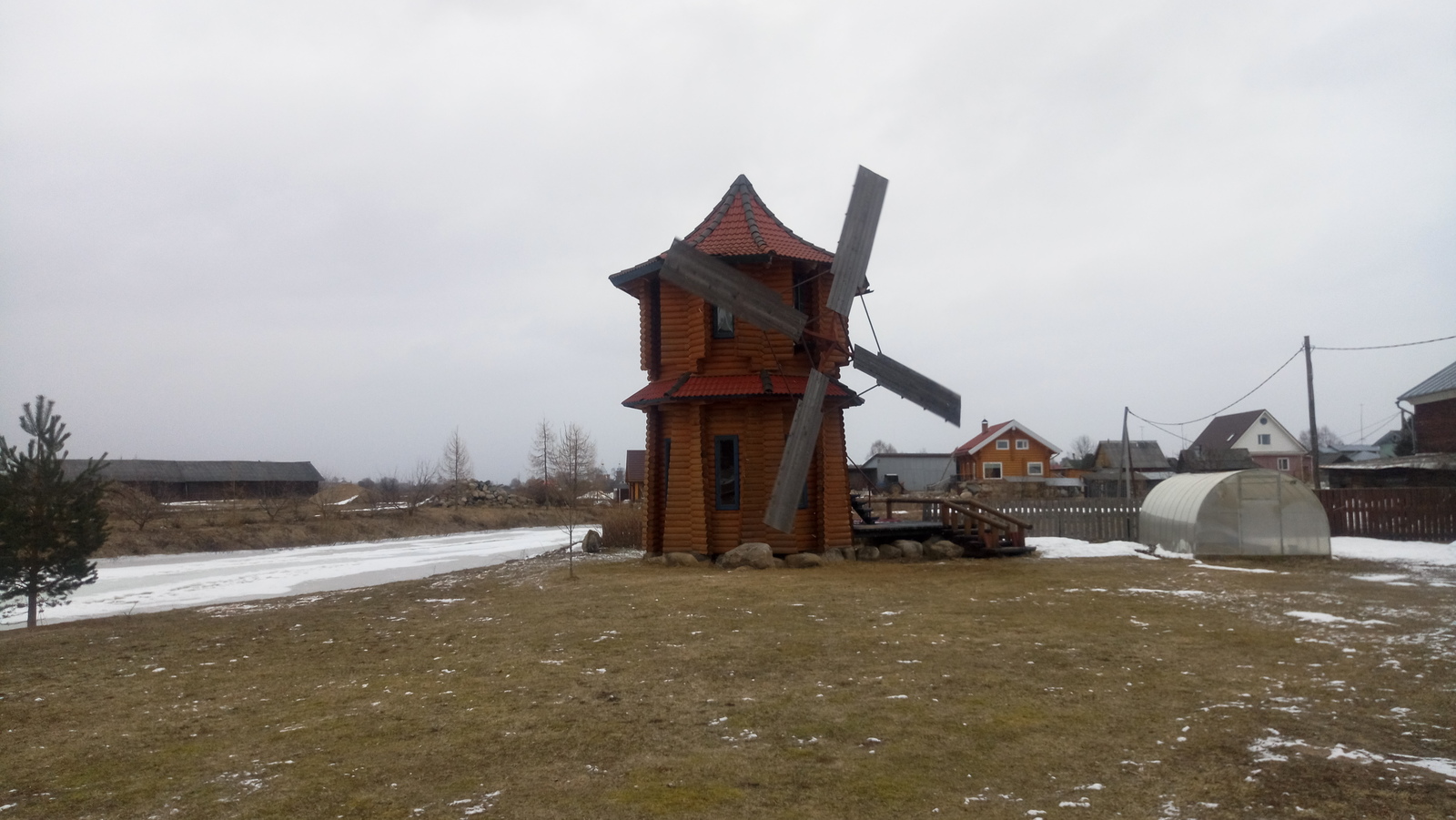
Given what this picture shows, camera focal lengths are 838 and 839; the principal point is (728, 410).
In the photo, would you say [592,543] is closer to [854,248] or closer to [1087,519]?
[854,248]

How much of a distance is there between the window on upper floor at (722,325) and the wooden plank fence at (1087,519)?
37.6ft

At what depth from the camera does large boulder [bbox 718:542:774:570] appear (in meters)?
18.1

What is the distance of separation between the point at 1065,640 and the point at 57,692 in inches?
425

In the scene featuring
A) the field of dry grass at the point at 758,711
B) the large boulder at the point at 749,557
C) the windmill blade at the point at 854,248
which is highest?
the windmill blade at the point at 854,248

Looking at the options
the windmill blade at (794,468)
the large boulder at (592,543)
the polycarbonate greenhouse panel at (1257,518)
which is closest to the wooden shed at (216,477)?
the large boulder at (592,543)

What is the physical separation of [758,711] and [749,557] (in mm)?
11143

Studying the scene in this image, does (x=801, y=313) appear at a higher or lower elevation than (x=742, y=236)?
lower

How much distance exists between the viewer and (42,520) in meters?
14.6

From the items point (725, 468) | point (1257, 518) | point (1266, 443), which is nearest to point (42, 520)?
point (725, 468)

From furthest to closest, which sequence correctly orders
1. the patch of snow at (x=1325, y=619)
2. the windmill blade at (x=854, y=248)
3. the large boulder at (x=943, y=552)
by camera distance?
the large boulder at (x=943, y=552)
the windmill blade at (x=854, y=248)
the patch of snow at (x=1325, y=619)

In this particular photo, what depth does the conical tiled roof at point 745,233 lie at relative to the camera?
19156 mm

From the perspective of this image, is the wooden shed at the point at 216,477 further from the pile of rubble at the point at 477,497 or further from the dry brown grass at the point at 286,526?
the dry brown grass at the point at 286,526

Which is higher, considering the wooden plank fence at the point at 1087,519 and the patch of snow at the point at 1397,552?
the wooden plank fence at the point at 1087,519

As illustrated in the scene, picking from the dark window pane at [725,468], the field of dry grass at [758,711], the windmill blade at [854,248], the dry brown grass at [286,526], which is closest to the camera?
the field of dry grass at [758,711]
